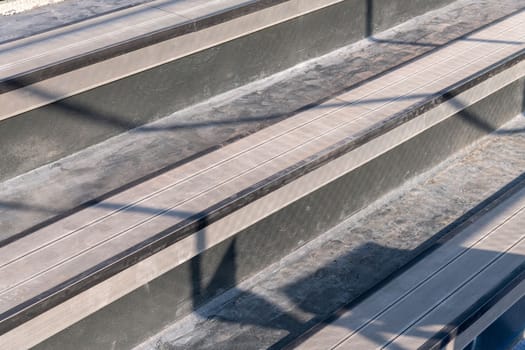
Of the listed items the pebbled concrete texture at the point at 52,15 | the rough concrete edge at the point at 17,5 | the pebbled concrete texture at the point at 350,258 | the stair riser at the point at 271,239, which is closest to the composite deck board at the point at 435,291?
the pebbled concrete texture at the point at 350,258

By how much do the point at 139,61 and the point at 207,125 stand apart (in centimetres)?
103

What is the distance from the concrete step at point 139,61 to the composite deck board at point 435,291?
11.8ft

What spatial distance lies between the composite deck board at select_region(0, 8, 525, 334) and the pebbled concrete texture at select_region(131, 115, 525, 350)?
36.4 inches

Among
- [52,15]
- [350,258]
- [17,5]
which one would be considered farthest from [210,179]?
[17,5]

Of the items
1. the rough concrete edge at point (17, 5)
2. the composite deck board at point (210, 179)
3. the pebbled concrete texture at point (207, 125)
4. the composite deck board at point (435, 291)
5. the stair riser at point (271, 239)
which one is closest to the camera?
the composite deck board at point (435, 291)

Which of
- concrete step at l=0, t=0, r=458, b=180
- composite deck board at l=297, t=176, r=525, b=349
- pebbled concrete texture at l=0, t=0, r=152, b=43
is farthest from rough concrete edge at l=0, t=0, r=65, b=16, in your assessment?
composite deck board at l=297, t=176, r=525, b=349

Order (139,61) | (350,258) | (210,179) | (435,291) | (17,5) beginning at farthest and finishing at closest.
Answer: (17,5) → (139,61) → (350,258) → (210,179) → (435,291)

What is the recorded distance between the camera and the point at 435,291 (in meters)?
6.80

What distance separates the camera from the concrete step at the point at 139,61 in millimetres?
8094

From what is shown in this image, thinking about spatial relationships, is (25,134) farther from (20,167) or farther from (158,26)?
(158,26)

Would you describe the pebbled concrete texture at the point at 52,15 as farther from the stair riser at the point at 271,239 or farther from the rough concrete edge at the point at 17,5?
the stair riser at the point at 271,239

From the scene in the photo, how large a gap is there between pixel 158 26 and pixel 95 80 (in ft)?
4.53

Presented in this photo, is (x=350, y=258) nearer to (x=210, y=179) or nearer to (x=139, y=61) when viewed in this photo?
(x=210, y=179)

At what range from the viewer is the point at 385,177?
8.77 metres
